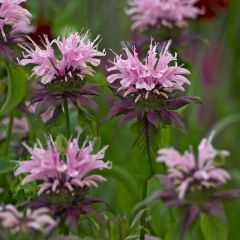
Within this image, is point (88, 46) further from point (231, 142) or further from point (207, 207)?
point (231, 142)

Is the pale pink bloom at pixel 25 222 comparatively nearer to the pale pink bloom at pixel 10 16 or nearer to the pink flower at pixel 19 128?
the pale pink bloom at pixel 10 16

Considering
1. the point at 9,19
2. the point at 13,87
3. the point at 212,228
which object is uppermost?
the point at 9,19

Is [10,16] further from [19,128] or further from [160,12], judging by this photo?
[160,12]

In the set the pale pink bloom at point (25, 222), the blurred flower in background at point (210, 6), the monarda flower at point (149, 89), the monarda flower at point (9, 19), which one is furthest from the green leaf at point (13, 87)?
the blurred flower in background at point (210, 6)

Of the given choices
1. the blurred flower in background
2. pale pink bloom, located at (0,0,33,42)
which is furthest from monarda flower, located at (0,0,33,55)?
the blurred flower in background

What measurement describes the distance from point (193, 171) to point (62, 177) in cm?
17

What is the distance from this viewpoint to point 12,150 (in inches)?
54.1

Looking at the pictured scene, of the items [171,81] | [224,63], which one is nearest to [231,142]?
[224,63]

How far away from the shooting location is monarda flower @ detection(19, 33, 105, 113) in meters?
1.05

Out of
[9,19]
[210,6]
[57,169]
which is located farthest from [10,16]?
[210,6]

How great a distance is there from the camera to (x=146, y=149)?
1.05 meters

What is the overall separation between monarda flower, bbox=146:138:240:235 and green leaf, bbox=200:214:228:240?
4cm

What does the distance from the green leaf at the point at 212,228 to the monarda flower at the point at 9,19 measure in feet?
1.30

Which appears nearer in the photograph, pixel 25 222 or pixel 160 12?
pixel 25 222
